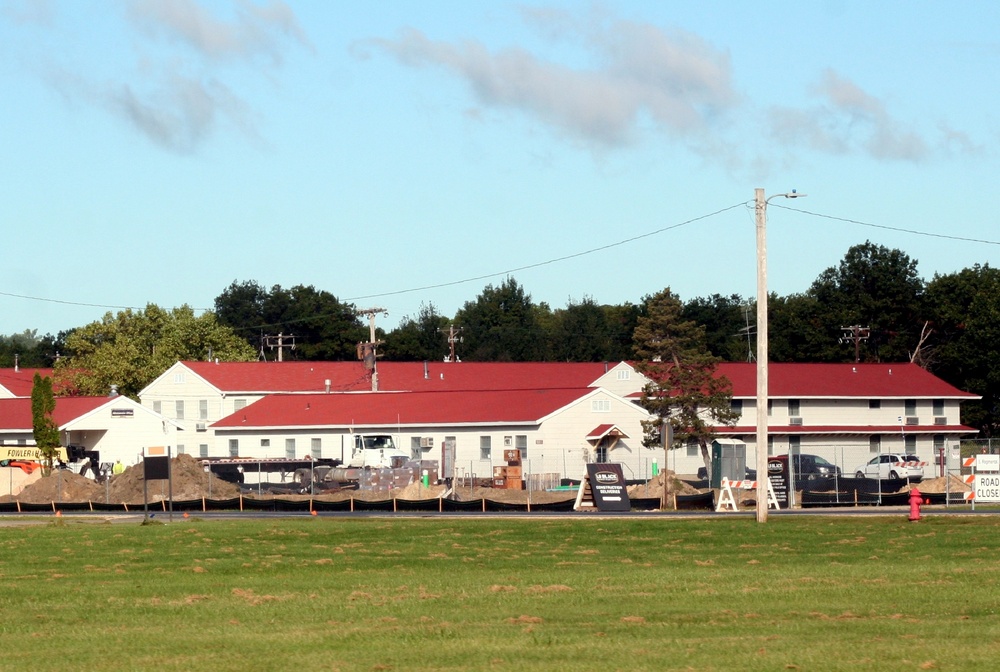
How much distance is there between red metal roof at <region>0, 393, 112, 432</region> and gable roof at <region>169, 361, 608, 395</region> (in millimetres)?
8182

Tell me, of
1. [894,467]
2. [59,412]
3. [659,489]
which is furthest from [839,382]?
[59,412]

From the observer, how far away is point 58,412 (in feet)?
274

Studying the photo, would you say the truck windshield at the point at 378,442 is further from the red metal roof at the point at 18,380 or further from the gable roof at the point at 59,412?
the red metal roof at the point at 18,380

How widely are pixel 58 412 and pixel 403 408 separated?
73.8ft

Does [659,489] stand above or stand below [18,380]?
below

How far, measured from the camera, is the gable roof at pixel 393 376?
9050cm

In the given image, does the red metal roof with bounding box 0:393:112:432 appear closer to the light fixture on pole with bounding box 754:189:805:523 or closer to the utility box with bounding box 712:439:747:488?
the utility box with bounding box 712:439:747:488

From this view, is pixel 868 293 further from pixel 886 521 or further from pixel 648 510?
pixel 886 521

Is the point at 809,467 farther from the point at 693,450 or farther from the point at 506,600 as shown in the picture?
the point at 506,600

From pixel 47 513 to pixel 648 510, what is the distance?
2093 centimetres

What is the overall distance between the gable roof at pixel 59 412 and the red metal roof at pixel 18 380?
83.5 feet

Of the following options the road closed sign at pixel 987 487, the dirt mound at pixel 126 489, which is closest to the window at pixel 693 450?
the dirt mound at pixel 126 489

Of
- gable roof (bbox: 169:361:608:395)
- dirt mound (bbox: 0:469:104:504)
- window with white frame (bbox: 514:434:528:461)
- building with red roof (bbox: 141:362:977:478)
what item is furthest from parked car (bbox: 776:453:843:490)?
dirt mound (bbox: 0:469:104:504)

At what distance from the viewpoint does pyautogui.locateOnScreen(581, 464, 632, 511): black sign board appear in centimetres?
4288
